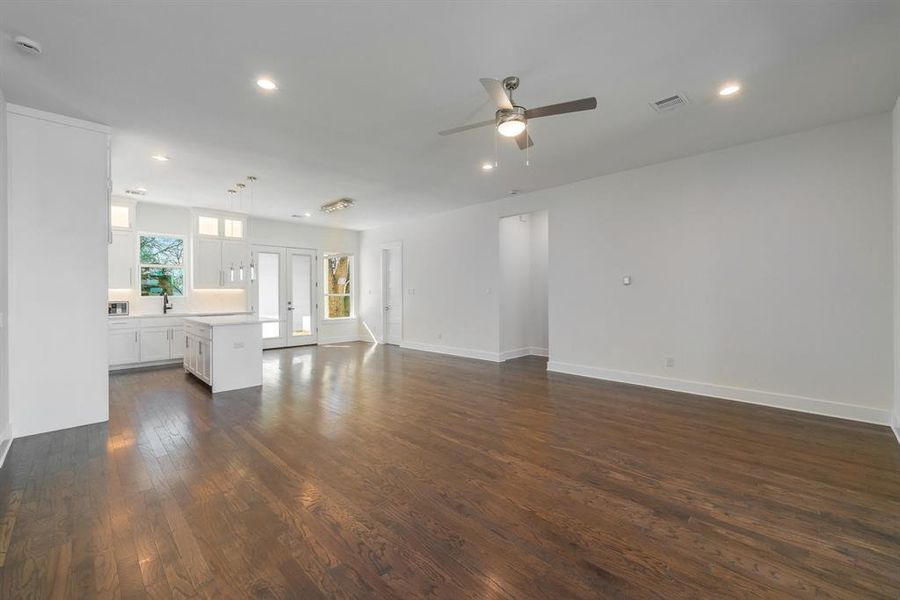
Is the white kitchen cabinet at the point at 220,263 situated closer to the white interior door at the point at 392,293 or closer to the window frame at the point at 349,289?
the window frame at the point at 349,289

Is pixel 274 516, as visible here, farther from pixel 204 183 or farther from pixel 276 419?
pixel 204 183

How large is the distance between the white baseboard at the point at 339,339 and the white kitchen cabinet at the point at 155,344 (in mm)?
3276

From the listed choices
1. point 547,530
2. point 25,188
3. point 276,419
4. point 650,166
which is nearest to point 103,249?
point 25,188

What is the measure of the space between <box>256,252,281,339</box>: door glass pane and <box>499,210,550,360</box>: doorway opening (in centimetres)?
535

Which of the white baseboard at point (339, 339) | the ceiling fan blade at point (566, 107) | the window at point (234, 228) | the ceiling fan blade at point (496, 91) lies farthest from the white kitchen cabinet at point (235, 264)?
the ceiling fan blade at point (566, 107)

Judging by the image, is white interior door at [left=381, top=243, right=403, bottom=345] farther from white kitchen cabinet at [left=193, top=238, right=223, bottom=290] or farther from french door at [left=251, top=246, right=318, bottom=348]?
white kitchen cabinet at [left=193, top=238, right=223, bottom=290]

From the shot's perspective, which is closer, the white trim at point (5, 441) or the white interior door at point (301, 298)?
the white trim at point (5, 441)

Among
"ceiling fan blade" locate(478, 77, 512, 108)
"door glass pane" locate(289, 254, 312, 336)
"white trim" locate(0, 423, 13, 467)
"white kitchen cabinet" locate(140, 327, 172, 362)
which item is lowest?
"white trim" locate(0, 423, 13, 467)

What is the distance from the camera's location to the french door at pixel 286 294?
27.9 feet

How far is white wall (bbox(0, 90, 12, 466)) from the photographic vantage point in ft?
10.0

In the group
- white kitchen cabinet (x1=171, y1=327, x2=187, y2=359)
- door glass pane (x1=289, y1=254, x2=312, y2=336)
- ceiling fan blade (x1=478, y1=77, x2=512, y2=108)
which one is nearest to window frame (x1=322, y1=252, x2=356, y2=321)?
door glass pane (x1=289, y1=254, x2=312, y2=336)

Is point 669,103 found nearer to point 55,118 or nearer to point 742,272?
point 742,272

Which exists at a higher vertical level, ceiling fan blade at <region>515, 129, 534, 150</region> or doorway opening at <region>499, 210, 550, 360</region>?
ceiling fan blade at <region>515, 129, 534, 150</region>

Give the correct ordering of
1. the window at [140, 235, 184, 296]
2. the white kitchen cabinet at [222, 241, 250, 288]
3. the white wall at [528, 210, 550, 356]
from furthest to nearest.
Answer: the white wall at [528, 210, 550, 356]
the white kitchen cabinet at [222, 241, 250, 288]
the window at [140, 235, 184, 296]
